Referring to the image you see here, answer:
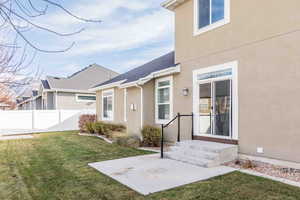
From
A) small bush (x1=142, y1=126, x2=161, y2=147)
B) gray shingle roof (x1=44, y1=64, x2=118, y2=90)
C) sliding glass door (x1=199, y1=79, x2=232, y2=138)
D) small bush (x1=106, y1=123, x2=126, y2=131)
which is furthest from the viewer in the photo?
gray shingle roof (x1=44, y1=64, x2=118, y2=90)

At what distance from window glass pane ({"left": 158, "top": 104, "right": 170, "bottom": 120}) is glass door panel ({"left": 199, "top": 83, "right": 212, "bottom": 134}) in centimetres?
187

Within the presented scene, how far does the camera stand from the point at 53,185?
4.83m

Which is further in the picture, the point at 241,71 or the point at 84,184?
the point at 241,71

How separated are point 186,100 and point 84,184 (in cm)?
515

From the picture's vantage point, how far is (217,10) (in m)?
7.43

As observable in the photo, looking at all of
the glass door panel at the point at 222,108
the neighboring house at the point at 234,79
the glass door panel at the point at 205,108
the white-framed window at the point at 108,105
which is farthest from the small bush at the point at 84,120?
the glass door panel at the point at 222,108

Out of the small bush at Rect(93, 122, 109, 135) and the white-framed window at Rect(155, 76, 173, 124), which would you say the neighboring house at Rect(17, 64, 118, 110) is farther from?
the white-framed window at Rect(155, 76, 173, 124)

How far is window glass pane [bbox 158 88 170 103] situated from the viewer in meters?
9.61

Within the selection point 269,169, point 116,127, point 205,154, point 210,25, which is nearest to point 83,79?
point 116,127

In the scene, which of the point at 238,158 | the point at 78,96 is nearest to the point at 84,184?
the point at 238,158

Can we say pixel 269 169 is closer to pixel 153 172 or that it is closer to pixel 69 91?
pixel 153 172

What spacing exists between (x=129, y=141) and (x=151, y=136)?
3.47ft

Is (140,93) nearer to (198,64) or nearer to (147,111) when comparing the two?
(147,111)

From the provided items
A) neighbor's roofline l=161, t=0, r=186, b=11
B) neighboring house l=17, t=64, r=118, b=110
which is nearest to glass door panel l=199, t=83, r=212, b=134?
neighbor's roofline l=161, t=0, r=186, b=11
